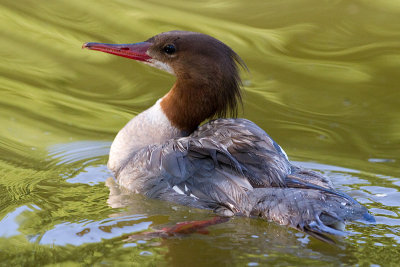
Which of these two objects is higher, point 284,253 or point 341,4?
point 341,4

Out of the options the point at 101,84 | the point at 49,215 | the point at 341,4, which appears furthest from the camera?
the point at 341,4

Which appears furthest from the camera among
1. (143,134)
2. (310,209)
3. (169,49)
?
(143,134)

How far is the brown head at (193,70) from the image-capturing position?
227 inches

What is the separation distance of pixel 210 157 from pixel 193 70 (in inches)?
35.2

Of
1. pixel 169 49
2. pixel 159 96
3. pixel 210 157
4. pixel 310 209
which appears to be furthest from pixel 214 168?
pixel 159 96

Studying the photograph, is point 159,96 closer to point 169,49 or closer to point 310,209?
point 169,49

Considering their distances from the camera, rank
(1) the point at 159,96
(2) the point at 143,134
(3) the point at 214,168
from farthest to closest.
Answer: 1. (1) the point at 159,96
2. (2) the point at 143,134
3. (3) the point at 214,168

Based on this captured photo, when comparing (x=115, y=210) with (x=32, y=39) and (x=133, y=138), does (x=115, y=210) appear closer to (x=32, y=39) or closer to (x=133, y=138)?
(x=133, y=138)

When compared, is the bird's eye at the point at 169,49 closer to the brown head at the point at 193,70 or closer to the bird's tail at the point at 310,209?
the brown head at the point at 193,70

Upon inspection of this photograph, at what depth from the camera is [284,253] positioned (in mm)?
4336

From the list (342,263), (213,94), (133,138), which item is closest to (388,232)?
(342,263)

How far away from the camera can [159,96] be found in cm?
748

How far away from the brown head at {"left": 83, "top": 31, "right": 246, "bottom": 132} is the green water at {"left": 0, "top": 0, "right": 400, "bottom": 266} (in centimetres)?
93

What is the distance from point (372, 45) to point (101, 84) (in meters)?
3.09
